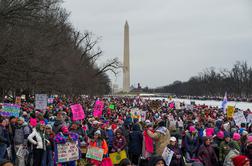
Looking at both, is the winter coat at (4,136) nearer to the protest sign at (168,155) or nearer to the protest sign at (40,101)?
the protest sign at (168,155)

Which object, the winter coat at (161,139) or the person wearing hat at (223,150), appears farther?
the person wearing hat at (223,150)

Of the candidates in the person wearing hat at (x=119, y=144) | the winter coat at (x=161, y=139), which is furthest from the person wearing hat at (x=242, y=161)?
the person wearing hat at (x=119, y=144)

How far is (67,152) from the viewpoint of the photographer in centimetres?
977

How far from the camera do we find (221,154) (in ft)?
30.9

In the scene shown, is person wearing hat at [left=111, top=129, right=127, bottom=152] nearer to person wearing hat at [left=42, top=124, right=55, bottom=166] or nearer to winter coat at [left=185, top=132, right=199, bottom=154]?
person wearing hat at [left=42, top=124, right=55, bottom=166]

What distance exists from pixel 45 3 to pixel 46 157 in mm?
9178

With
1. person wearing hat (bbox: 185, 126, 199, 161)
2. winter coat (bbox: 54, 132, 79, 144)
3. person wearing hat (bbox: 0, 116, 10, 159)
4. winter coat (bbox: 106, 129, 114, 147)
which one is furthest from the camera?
winter coat (bbox: 106, 129, 114, 147)

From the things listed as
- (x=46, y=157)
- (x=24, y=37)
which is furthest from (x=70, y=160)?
(x=24, y=37)

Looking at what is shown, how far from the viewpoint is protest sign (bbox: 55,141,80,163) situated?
9.68m

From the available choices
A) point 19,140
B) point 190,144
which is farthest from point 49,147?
point 190,144

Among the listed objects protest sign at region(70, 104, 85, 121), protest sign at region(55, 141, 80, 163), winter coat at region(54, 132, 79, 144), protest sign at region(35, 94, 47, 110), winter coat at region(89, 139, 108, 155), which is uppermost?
protest sign at region(35, 94, 47, 110)

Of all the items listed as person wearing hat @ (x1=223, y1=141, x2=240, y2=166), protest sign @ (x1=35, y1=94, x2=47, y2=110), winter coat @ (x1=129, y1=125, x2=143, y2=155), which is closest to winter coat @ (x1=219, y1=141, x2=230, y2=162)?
person wearing hat @ (x1=223, y1=141, x2=240, y2=166)

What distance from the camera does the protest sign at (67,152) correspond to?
31.8 ft

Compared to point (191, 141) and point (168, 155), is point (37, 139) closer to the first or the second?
point (168, 155)
